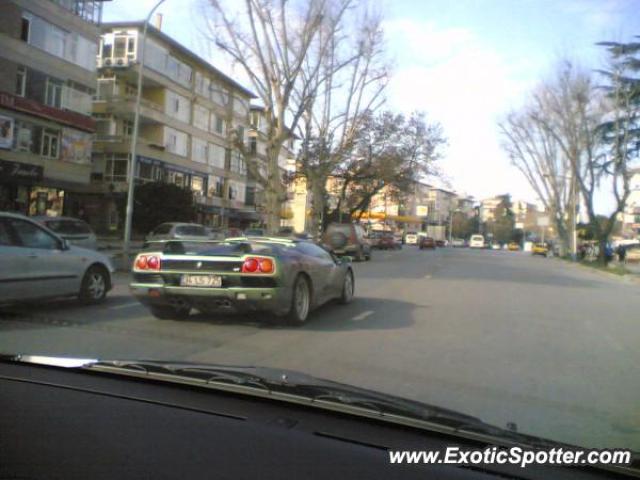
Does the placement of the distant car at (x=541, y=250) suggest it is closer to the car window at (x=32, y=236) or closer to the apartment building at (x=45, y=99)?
the apartment building at (x=45, y=99)

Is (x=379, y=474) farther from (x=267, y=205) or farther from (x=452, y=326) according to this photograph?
(x=267, y=205)

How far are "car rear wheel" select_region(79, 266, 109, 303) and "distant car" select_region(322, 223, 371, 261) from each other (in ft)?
61.6

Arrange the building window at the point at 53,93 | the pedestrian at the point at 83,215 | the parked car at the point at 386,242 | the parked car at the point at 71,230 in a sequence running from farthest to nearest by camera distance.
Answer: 1. the parked car at the point at 386,242
2. the pedestrian at the point at 83,215
3. the building window at the point at 53,93
4. the parked car at the point at 71,230

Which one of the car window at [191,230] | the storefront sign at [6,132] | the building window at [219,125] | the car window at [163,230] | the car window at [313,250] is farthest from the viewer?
the building window at [219,125]

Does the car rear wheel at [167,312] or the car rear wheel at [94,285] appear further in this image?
the car rear wheel at [94,285]

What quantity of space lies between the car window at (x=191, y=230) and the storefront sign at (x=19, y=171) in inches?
375

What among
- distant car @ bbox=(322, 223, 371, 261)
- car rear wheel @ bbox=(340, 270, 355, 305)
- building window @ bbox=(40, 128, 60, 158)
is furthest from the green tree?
car rear wheel @ bbox=(340, 270, 355, 305)

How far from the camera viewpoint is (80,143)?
34562 millimetres

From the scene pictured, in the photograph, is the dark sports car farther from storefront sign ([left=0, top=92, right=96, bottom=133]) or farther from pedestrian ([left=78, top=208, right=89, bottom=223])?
pedestrian ([left=78, top=208, right=89, bottom=223])

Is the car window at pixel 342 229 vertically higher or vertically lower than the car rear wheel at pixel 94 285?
higher

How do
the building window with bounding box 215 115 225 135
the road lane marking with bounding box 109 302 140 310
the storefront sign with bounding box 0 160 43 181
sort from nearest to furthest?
the road lane marking with bounding box 109 302 140 310, the storefront sign with bounding box 0 160 43 181, the building window with bounding box 215 115 225 135

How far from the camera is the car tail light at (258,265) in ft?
25.9

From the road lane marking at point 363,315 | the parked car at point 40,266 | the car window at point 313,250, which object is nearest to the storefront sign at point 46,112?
the parked car at point 40,266

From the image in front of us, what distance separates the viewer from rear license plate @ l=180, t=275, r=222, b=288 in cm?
790
